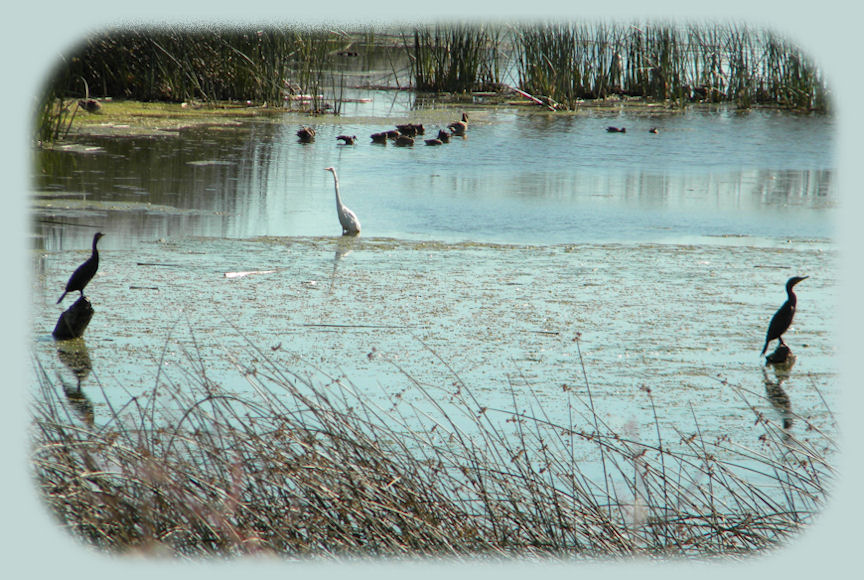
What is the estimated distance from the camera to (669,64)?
16.1 meters

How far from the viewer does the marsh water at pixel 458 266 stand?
4.33 m

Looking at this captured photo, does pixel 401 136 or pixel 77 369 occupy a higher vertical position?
pixel 401 136

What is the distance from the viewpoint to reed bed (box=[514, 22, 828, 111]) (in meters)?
15.4

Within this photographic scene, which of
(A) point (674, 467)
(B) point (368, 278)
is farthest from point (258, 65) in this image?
(A) point (674, 467)

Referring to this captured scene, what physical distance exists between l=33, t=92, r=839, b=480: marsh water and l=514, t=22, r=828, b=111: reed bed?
3.50m

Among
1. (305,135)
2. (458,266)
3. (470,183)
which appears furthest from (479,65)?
(458,266)

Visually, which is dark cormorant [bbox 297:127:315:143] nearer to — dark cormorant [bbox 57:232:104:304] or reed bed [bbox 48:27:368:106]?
reed bed [bbox 48:27:368:106]

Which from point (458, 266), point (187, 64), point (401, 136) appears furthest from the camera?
point (187, 64)

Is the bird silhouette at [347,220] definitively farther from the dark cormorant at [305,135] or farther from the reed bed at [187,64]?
the reed bed at [187,64]

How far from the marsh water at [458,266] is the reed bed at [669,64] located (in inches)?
138

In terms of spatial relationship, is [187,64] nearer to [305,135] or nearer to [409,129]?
[305,135]

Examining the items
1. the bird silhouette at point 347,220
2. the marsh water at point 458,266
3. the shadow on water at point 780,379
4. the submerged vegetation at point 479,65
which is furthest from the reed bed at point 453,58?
the shadow on water at point 780,379

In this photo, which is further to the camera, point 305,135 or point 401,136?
point 401,136

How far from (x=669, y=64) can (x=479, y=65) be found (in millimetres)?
3604
